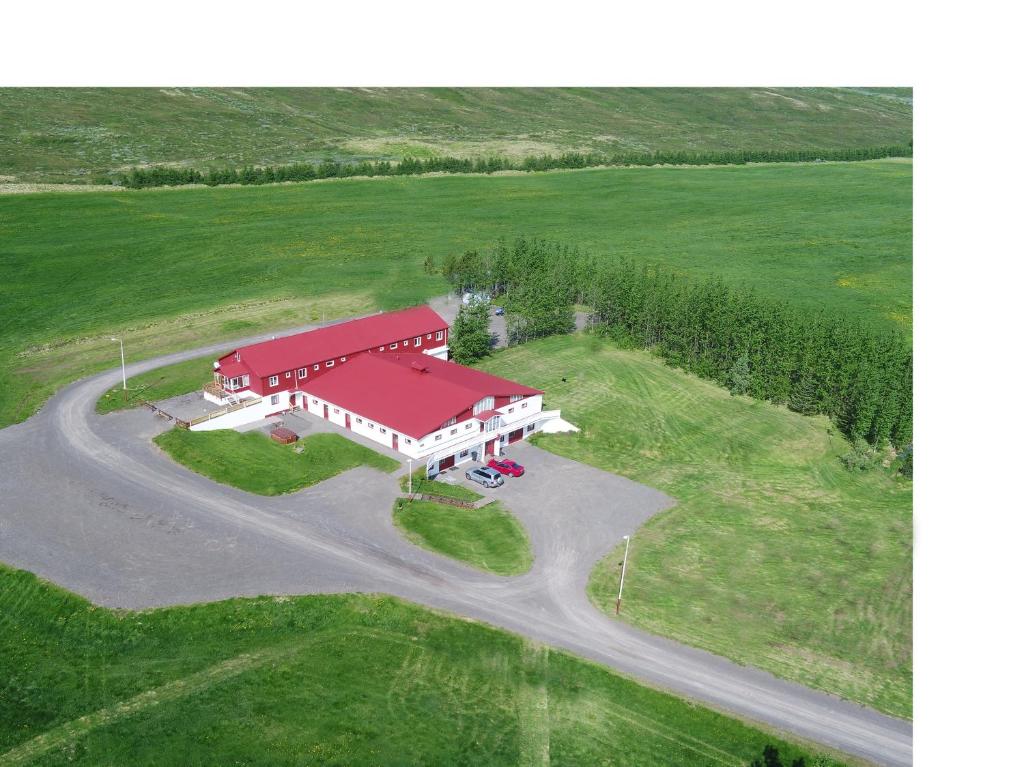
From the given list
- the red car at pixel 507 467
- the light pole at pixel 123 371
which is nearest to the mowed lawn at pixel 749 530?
the red car at pixel 507 467

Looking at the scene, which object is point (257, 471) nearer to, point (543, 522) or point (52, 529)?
point (52, 529)

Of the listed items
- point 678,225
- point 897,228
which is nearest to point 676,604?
point 678,225

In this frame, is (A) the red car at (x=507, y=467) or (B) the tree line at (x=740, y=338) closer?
(A) the red car at (x=507, y=467)

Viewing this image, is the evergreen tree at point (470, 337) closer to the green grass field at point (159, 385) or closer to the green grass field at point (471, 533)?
the green grass field at point (159, 385)

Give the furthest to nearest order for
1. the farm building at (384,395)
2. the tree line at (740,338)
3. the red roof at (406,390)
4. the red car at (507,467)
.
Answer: the tree line at (740,338) → the red roof at (406,390) → the farm building at (384,395) → the red car at (507,467)

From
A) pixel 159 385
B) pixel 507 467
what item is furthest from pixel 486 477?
pixel 159 385

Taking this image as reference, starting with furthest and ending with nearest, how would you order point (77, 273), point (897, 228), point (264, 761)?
point (897, 228) < point (77, 273) < point (264, 761)
